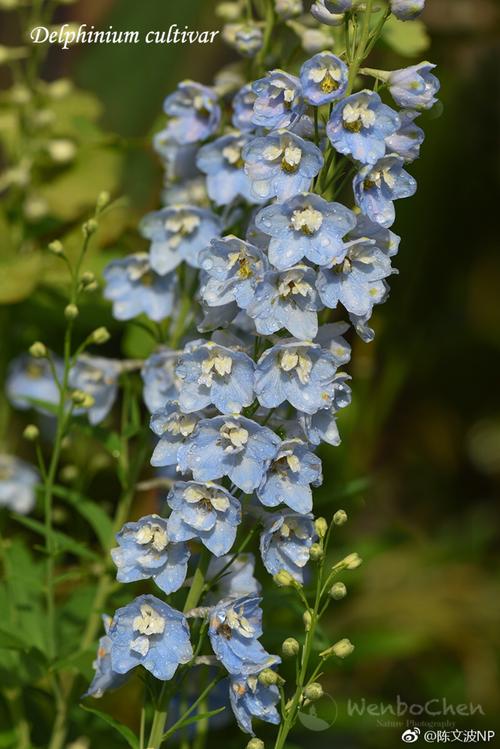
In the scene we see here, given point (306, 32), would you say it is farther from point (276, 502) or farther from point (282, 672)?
point (282, 672)

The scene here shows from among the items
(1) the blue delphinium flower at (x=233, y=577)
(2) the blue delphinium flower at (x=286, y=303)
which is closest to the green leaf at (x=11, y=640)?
(1) the blue delphinium flower at (x=233, y=577)

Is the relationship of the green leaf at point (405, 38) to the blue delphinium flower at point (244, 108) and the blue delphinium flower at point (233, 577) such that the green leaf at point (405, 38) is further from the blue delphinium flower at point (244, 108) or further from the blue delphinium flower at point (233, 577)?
the blue delphinium flower at point (233, 577)

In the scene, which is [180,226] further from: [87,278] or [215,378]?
[215,378]

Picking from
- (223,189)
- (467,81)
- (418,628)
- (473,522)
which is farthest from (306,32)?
(473,522)

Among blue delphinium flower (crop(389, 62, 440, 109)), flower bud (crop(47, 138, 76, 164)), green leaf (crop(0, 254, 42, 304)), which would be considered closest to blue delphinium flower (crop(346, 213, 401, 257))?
blue delphinium flower (crop(389, 62, 440, 109))

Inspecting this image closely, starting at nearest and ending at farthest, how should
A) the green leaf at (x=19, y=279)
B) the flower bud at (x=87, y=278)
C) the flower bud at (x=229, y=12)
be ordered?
1. the flower bud at (x=87, y=278)
2. the flower bud at (x=229, y=12)
3. the green leaf at (x=19, y=279)

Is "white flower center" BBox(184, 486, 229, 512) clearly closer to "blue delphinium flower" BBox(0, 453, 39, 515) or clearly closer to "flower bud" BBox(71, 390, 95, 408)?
"flower bud" BBox(71, 390, 95, 408)
